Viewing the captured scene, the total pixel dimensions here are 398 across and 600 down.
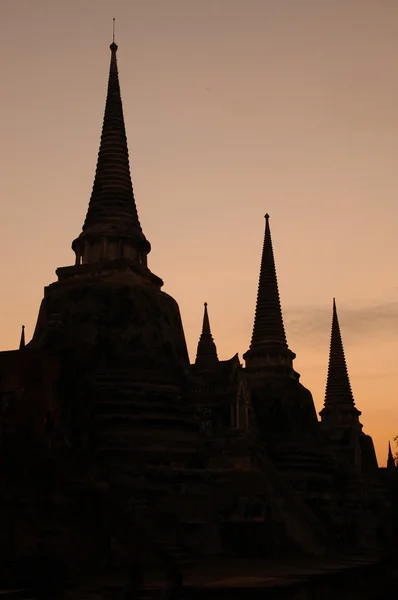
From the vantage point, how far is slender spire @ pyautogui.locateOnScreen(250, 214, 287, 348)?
54.6 metres

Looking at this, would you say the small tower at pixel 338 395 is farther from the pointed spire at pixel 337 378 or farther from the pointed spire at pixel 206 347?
the pointed spire at pixel 206 347

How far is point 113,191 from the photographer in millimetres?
45188

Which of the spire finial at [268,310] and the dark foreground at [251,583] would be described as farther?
the spire finial at [268,310]

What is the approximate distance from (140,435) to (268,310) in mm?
18877

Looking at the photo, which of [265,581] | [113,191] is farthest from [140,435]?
[113,191]

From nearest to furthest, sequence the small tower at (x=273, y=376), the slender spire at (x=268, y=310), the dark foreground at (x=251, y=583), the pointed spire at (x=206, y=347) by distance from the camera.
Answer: the dark foreground at (x=251, y=583), the small tower at (x=273, y=376), the slender spire at (x=268, y=310), the pointed spire at (x=206, y=347)

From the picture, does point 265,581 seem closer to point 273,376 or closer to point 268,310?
point 273,376

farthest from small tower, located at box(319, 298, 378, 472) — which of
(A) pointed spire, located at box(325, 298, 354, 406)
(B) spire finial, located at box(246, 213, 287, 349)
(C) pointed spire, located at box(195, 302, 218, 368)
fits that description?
(B) spire finial, located at box(246, 213, 287, 349)

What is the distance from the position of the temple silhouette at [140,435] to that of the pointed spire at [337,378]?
29.0 ft

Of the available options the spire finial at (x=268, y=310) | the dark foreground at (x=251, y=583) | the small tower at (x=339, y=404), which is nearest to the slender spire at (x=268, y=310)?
the spire finial at (x=268, y=310)

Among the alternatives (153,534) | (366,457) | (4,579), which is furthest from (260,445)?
(366,457)

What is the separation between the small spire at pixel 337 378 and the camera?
64812 millimetres

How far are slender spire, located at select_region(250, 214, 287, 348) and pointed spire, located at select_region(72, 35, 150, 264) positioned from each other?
12.4 metres

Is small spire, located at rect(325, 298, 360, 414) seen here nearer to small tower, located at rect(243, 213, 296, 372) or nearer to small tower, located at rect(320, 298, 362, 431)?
small tower, located at rect(320, 298, 362, 431)
